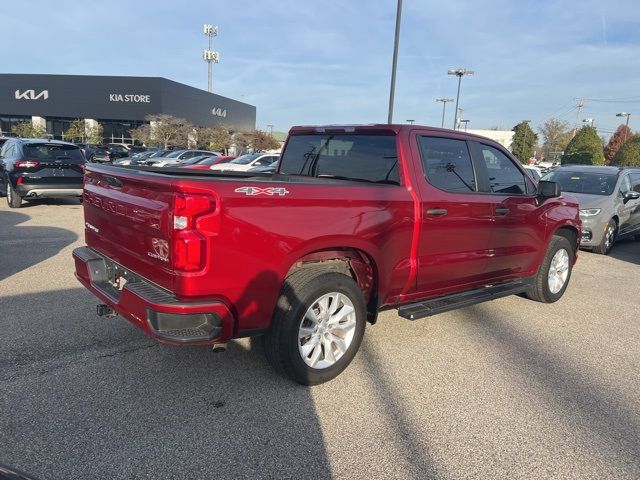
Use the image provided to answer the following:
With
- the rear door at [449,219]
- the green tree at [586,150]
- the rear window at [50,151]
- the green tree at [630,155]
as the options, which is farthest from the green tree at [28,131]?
the green tree at [630,155]

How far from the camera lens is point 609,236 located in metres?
9.46

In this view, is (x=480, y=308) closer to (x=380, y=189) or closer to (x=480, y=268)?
(x=480, y=268)

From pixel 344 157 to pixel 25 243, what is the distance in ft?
20.1

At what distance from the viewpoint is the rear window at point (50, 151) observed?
1102 centimetres

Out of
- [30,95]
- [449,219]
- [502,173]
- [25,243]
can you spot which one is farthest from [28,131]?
[449,219]

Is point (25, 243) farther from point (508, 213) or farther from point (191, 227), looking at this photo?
point (508, 213)

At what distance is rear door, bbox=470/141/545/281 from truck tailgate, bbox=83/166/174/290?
9.91 feet

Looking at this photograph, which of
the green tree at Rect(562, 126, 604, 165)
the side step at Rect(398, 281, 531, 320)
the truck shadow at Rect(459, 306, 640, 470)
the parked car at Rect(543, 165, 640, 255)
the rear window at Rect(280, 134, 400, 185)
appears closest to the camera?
the truck shadow at Rect(459, 306, 640, 470)

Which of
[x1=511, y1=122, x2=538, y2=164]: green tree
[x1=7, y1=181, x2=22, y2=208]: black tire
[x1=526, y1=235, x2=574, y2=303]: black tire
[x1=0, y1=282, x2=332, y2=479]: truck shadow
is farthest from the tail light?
[x1=511, y1=122, x2=538, y2=164]: green tree

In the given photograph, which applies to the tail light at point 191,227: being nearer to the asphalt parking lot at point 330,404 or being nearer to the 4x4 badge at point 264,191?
the 4x4 badge at point 264,191

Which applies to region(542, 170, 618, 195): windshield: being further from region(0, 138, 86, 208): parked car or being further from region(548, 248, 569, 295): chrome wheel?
region(0, 138, 86, 208): parked car

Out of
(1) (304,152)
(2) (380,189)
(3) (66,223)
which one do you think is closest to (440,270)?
(2) (380,189)

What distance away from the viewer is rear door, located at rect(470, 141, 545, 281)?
15.2ft

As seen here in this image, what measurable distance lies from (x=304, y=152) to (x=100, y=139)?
52.3 metres
